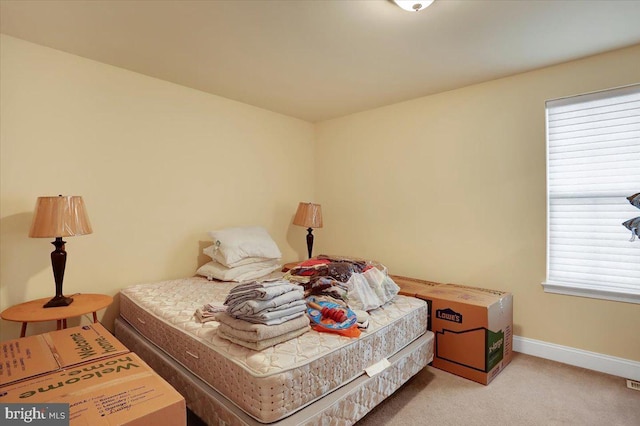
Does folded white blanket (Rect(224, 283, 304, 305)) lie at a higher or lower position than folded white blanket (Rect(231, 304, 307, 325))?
higher

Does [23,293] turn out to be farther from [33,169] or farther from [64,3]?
[64,3]

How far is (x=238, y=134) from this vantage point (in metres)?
3.47

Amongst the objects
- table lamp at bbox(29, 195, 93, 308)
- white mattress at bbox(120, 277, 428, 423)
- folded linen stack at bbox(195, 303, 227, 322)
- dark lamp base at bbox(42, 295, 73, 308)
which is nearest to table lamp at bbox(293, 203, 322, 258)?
white mattress at bbox(120, 277, 428, 423)

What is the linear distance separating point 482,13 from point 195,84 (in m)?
2.40

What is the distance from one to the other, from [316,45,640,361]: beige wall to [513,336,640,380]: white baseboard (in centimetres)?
5

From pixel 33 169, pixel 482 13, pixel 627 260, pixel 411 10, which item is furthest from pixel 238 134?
pixel 627 260

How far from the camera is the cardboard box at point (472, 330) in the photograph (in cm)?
225

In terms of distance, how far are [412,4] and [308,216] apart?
233 centimetres

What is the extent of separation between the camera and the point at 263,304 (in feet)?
5.04

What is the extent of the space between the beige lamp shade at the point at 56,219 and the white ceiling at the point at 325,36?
1122 mm

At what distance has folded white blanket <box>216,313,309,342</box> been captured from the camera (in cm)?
148

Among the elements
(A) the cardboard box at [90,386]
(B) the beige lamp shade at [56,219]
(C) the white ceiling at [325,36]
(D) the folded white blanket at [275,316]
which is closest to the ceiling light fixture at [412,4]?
(C) the white ceiling at [325,36]

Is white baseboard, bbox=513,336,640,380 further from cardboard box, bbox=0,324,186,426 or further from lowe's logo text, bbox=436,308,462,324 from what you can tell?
cardboard box, bbox=0,324,186,426

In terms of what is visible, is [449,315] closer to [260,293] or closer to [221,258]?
[260,293]
